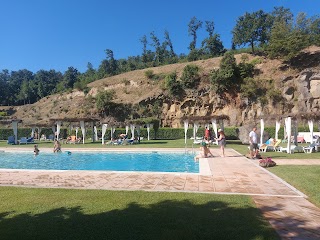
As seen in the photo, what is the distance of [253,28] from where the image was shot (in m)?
55.9

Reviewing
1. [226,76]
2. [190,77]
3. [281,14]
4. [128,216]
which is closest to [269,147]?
[128,216]

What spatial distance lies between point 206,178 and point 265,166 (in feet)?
11.6

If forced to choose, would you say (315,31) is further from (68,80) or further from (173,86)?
(68,80)

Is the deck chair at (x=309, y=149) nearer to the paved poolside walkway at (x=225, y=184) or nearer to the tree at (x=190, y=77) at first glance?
the paved poolside walkway at (x=225, y=184)

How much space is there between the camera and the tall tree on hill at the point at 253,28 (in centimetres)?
5606

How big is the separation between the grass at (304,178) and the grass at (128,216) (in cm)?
163

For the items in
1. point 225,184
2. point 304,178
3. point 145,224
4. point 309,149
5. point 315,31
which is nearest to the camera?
point 145,224

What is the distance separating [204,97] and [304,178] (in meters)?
36.8

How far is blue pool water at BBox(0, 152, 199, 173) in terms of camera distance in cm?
1465

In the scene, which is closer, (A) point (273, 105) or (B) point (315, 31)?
Answer: (A) point (273, 105)

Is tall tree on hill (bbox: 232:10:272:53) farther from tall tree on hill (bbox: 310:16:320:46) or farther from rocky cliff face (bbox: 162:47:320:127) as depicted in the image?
rocky cliff face (bbox: 162:47:320:127)

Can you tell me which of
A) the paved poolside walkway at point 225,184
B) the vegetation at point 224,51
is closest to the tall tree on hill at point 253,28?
the vegetation at point 224,51

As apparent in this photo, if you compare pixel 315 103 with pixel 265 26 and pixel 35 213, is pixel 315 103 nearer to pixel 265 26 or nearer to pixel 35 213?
pixel 265 26

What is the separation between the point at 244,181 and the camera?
820 cm
